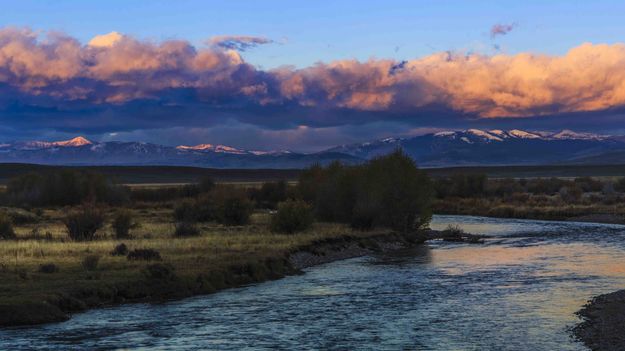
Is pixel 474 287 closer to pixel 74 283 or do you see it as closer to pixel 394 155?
pixel 74 283

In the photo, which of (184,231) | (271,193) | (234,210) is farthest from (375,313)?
(271,193)

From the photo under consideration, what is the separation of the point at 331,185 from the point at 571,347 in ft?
176

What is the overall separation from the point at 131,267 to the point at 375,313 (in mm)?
14208

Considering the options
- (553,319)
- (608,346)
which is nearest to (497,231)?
(553,319)

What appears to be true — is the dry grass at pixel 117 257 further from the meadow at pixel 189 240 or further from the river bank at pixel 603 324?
the river bank at pixel 603 324

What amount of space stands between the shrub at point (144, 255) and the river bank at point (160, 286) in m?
3.38

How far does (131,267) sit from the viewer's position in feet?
125

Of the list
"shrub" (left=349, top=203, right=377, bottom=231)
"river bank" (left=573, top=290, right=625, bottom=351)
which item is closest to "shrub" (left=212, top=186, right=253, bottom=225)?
"shrub" (left=349, top=203, right=377, bottom=231)

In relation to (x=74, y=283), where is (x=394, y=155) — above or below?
above

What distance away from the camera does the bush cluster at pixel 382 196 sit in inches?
2734

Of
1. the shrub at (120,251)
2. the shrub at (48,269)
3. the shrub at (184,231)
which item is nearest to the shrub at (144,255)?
the shrub at (120,251)

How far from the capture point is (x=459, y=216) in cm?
10431

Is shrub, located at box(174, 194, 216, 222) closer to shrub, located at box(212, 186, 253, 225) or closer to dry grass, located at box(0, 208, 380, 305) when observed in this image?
shrub, located at box(212, 186, 253, 225)

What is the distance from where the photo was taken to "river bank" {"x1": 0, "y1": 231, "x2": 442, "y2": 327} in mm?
28422
